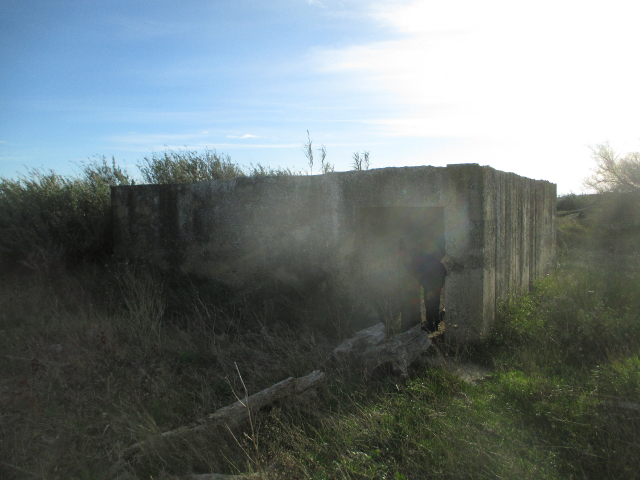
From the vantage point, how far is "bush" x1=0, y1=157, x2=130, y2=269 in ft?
21.9

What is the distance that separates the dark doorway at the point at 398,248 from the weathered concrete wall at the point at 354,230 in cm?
1

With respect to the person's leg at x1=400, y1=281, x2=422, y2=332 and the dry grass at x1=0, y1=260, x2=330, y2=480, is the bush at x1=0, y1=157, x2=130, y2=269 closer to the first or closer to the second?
the dry grass at x1=0, y1=260, x2=330, y2=480

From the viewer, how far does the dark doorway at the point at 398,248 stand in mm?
5416

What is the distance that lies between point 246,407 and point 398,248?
3290 millimetres

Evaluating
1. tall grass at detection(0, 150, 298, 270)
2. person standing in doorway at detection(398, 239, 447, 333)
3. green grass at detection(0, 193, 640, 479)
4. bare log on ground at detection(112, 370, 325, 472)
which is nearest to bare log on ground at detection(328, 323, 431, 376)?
green grass at detection(0, 193, 640, 479)

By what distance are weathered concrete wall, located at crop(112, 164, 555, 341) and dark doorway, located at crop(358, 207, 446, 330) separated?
0.05ft

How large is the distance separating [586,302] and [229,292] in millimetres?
4638

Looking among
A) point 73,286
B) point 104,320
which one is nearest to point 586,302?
point 104,320

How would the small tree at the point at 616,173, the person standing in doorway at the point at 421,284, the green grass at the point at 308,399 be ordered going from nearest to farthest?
the green grass at the point at 308,399
the person standing in doorway at the point at 421,284
the small tree at the point at 616,173

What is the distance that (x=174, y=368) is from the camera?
13.2 ft

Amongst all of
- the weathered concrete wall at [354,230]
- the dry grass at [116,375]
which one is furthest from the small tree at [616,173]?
the dry grass at [116,375]

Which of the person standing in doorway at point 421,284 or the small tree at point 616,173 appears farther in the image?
the small tree at point 616,173

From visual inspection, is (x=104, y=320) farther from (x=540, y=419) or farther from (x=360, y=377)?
(x=540, y=419)

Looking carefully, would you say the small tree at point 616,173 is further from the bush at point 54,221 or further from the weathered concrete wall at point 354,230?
the bush at point 54,221
